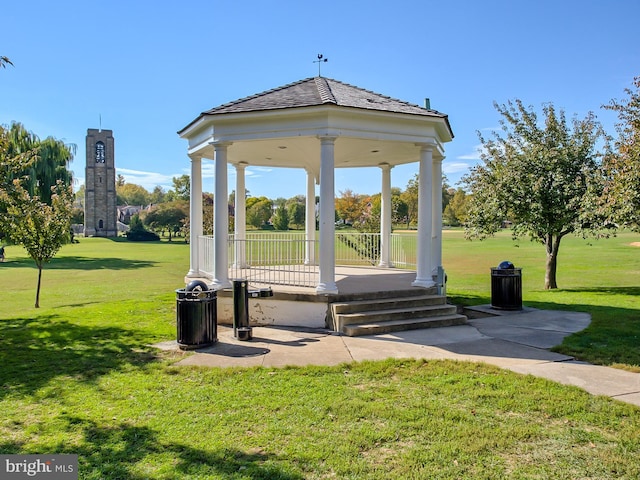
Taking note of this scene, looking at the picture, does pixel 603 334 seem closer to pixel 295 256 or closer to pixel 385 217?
pixel 385 217

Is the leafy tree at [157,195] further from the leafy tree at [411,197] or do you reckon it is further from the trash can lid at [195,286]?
the trash can lid at [195,286]

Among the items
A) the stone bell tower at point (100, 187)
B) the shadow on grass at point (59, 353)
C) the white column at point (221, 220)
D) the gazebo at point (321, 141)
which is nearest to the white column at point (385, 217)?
the gazebo at point (321, 141)

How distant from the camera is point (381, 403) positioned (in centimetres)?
457

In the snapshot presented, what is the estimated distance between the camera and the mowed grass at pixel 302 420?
3352 mm

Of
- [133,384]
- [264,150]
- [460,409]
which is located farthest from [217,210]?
[460,409]

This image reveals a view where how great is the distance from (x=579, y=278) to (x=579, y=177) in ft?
26.8

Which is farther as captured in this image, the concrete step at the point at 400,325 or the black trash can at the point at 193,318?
the concrete step at the point at 400,325

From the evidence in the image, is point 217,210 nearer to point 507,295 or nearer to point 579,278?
point 507,295

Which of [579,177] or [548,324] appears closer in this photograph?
[548,324]

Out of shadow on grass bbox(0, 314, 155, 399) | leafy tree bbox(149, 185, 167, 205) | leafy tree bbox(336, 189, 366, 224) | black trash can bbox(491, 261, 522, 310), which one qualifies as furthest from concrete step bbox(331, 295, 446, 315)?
leafy tree bbox(149, 185, 167, 205)

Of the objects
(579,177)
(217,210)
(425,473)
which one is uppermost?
(579,177)

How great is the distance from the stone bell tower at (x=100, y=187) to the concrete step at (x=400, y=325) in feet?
279

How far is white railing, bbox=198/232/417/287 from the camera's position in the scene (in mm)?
10188

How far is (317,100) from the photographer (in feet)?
27.3
